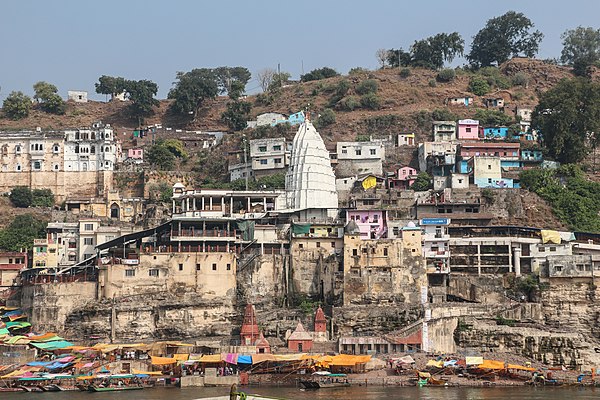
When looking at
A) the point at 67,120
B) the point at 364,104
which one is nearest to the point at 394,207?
the point at 364,104

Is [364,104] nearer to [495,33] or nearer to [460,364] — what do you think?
[495,33]

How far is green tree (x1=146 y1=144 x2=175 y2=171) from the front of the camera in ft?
253

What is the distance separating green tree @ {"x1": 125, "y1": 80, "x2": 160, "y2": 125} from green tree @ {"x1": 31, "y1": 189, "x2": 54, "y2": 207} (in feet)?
67.1

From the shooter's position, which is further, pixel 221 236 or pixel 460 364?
pixel 221 236

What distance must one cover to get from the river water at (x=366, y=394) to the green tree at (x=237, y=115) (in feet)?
136

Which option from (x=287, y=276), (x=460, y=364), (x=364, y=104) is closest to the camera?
(x=460, y=364)

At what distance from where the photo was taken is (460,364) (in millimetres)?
48562

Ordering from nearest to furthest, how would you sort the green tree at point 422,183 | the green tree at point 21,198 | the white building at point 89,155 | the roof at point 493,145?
the green tree at point 422,183 < the roof at point 493,145 < the green tree at point 21,198 < the white building at point 89,155

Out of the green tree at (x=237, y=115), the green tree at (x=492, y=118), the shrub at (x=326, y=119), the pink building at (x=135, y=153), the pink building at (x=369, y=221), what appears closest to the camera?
the pink building at (x=369, y=221)

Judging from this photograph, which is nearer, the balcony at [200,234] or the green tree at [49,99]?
the balcony at [200,234]

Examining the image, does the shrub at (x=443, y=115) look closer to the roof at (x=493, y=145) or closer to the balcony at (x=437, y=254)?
the roof at (x=493, y=145)

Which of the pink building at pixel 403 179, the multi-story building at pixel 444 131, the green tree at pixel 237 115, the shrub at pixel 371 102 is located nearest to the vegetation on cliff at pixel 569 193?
the pink building at pixel 403 179

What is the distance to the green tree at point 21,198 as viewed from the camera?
71.2 metres

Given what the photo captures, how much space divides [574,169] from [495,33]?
3642 cm
